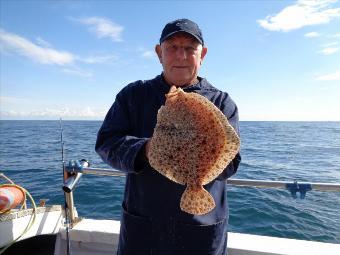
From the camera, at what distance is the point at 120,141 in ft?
6.98

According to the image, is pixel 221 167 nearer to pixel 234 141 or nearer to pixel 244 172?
pixel 234 141

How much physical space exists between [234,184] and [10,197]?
269 cm

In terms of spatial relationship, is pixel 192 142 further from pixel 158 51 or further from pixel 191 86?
pixel 158 51

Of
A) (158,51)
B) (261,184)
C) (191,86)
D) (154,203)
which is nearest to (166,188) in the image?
(154,203)

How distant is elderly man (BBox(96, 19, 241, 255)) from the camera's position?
2285mm

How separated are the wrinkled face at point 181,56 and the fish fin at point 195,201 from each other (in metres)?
0.93

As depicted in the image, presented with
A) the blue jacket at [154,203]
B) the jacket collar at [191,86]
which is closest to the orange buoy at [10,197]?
the blue jacket at [154,203]

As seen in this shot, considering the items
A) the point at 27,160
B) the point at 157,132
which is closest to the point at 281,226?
the point at 157,132

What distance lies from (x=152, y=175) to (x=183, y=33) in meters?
1.12

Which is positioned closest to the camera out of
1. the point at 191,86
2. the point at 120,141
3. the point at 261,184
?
the point at 120,141

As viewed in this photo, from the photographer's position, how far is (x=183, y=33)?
2.28 meters

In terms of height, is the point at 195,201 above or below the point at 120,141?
below

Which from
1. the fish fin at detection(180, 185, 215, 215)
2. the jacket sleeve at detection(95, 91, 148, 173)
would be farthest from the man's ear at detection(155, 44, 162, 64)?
the fish fin at detection(180, 185, 215, 215)

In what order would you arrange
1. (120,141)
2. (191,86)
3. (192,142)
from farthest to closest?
1. (191,86)
2. (120,141)
3. (192,142)
